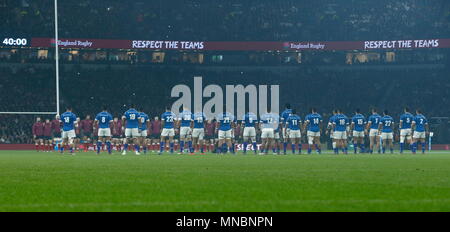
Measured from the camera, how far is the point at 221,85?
55.8 m

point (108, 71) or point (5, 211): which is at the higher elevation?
point (108, 71)

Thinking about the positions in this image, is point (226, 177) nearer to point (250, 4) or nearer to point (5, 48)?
point (5, 48)

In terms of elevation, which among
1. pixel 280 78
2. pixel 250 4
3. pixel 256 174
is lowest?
pixel 256 174

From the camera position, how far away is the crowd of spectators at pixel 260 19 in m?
56.4

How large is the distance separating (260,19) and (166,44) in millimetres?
8451

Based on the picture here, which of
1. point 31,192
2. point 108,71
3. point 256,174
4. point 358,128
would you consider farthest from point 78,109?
point 31,192

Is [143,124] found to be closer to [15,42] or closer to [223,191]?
[15,42]

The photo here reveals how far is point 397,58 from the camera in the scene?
5891cm

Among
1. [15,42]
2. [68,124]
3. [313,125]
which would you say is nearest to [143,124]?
[68,124]

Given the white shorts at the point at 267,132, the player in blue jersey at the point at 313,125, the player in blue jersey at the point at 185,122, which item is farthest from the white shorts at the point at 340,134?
the player in blue jersey at the point at 185,122

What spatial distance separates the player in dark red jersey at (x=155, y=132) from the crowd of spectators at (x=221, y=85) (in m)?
6.93

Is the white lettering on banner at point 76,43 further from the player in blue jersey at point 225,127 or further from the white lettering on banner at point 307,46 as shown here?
the player in blue jersey at point 225,127

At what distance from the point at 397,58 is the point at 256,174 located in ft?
148

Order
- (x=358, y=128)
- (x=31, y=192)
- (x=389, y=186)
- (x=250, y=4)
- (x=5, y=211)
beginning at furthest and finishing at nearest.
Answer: (x=250, y=4) → (x=358, y=128) → (x=389, y=186) → (x=31, y=192) → (x=5, y=211)
